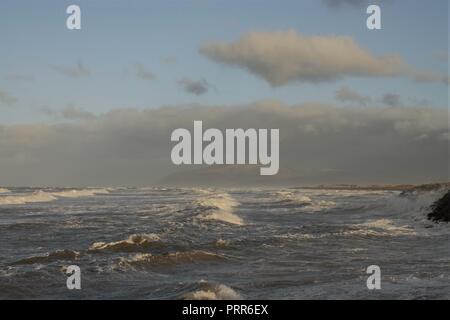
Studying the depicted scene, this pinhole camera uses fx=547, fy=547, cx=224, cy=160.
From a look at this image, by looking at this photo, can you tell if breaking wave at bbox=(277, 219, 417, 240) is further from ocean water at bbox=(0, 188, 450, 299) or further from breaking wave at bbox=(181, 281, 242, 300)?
breaking wave at bbox=(181, 281, 242, 300)

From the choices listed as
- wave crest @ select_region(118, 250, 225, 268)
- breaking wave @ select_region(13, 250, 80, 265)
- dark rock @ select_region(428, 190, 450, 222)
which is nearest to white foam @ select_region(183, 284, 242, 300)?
wave crest @ select_region(118, 250, 225, 268)

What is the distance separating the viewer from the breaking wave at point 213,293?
11469 millimetres

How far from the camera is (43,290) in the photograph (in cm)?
1320

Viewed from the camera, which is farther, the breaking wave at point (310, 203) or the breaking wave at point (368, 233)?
the breaking wave at point (310, 203)

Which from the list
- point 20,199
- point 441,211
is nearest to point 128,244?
point 441,211

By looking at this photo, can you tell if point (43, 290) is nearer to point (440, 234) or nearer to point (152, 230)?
point (152, 230)

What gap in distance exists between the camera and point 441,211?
103 ft

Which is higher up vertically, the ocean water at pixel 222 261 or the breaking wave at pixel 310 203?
the ocean water at pixel 222 261

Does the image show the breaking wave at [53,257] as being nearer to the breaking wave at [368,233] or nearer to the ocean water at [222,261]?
the ocean water at [222,261]

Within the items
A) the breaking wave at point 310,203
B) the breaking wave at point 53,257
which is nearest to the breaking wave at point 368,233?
the breaking wave at point 53,257

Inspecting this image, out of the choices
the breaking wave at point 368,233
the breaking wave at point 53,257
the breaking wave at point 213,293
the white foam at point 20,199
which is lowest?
the white foam at point 20,199

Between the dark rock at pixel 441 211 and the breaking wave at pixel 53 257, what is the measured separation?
20784 mm

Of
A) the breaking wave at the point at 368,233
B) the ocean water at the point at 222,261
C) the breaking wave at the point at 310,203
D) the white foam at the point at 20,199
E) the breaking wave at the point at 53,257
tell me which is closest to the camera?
the ocean water at the point at 222,261
